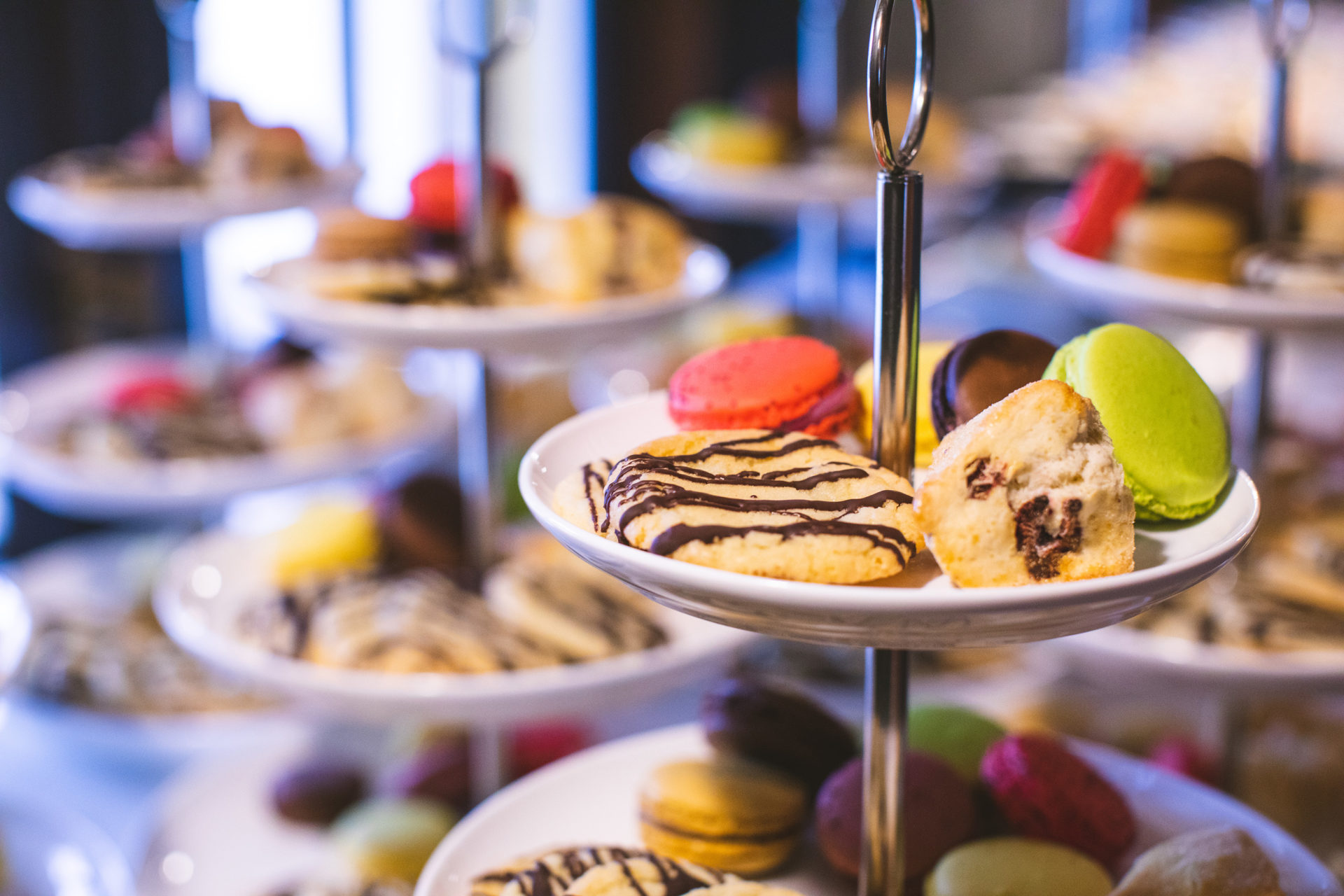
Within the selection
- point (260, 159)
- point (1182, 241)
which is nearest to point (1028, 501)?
point (1182, 241)

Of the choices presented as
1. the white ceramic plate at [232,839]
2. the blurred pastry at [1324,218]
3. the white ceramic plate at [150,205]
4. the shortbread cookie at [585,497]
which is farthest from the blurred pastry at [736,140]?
the shortbread cookie at [585,497]

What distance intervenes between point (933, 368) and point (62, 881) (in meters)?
0.98

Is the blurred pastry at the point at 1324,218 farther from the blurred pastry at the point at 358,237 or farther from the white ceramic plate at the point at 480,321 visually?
the blurred pastry at the point at 358,237

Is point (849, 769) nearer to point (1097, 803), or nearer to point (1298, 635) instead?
point (1097, 803)

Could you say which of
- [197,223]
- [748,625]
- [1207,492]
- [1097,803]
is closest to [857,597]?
[748,625]

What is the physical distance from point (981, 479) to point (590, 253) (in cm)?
63

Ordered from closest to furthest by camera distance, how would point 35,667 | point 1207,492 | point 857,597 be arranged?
point 857,597, point 1207,492, point 35,667

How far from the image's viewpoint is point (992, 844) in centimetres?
66

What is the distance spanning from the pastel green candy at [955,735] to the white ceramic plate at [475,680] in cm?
21

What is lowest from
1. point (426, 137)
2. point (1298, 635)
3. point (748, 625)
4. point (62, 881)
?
point (62, 881)

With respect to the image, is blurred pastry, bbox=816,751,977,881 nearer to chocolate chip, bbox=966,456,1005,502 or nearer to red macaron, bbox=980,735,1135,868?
red macaron, bbox=980,735,1135,868

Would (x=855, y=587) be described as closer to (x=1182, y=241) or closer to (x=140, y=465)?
(x=1182, y=241)

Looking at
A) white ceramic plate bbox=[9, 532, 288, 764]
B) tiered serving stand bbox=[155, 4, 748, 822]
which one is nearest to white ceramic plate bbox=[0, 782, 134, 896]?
white ceramic plate bbox=[9, 532, 288, 764]

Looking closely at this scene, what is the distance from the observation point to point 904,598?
0.43 metres
